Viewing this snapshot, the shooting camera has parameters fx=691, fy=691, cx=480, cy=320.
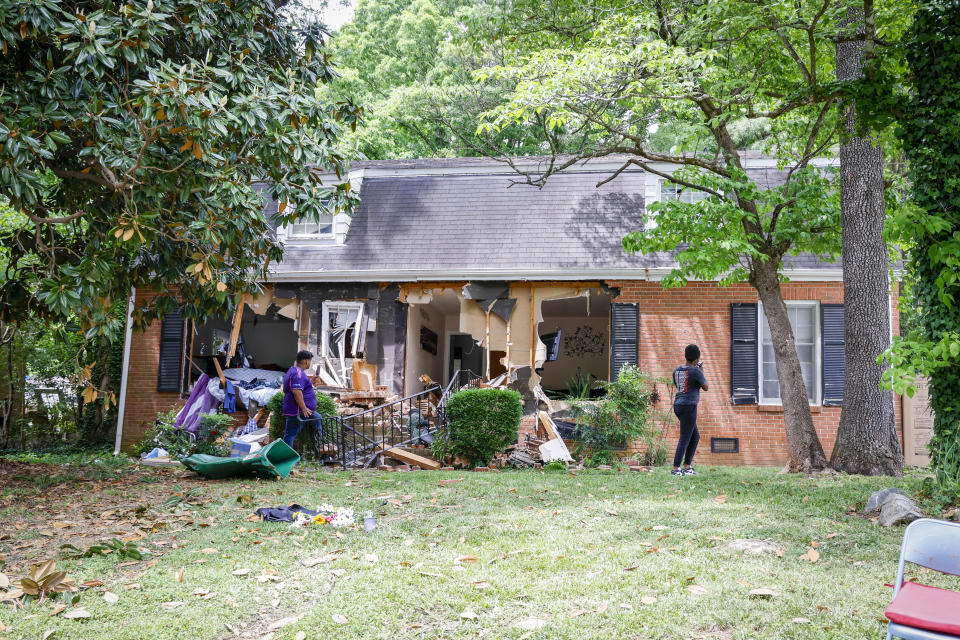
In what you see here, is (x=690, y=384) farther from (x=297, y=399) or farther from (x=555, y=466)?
(x=297, y=399)

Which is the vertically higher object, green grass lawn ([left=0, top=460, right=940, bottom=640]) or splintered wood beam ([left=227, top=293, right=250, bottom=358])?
splintered wood beam ([left=227, top=293, right=250, bottom=358])

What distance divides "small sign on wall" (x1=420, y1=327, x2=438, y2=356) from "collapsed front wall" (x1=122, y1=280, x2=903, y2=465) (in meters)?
2.29

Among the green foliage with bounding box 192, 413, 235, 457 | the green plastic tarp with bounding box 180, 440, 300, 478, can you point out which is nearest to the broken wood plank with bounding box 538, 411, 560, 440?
the green plastic tarp with bounding box 180, 440, 300, 478

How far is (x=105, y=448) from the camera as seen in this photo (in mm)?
13938

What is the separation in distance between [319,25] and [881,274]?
25.1 ft

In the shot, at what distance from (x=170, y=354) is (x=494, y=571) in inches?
446

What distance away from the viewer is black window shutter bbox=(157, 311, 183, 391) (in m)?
13.7

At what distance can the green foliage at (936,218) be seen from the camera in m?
5.59

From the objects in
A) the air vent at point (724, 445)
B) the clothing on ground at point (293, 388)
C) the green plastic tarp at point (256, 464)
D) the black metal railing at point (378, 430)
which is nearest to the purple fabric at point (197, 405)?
the black metal railing at point (378, 430)

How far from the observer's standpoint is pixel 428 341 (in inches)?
663

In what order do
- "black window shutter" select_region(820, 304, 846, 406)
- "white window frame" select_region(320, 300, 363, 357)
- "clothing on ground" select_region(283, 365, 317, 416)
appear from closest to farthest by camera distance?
1. "clothing on ground" select_region(283, 365, 317, 416)
2. "black window shutter" select_region(820, 304, 846, 406)
3. "white window frame" select_region(320, 300, 363, 357)

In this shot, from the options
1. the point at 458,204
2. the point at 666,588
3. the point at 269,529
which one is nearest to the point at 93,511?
the point at 269,529

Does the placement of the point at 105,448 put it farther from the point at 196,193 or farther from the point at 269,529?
the point at 269,529

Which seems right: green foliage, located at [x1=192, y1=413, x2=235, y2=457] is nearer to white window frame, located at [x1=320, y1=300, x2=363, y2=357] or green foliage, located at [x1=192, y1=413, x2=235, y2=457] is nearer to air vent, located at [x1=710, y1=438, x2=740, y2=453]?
white window frame, located at [x1=320, y1=300, x2=363, y2=357]
